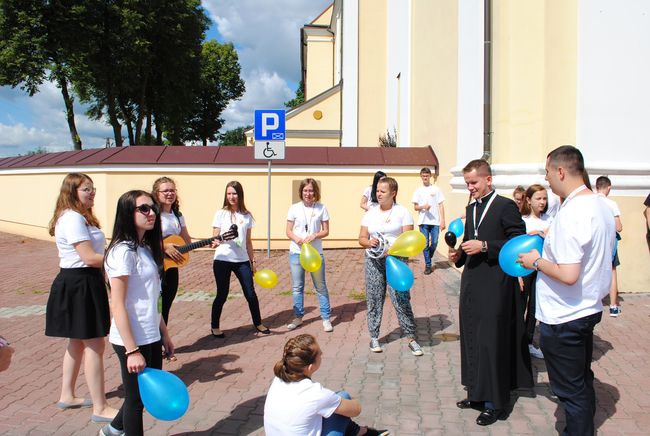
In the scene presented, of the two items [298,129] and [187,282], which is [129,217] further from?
[298,129]

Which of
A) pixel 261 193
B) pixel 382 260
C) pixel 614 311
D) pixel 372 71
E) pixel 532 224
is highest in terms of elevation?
pixel 372 71

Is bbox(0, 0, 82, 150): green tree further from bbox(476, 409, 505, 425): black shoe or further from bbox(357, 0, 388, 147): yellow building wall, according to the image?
bbox(476, 409, 505, 425): black shoe

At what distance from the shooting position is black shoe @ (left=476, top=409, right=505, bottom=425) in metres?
3.78

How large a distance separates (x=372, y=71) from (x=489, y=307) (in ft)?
65.5

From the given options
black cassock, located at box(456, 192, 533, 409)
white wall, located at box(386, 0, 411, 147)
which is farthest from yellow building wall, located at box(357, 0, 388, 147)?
black cassock, located at box(456, 192, 533, 409)

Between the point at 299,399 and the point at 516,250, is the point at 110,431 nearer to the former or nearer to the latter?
the point at 299,399

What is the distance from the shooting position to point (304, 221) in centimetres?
632

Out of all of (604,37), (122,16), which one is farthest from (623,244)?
(122,16)

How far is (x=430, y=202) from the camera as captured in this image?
30.7 ft

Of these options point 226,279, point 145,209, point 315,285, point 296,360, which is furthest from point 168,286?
point 296,360

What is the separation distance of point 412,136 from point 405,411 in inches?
458

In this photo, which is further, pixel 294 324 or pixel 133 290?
pixel 294 324

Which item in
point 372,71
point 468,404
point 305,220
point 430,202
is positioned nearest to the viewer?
point 468,404

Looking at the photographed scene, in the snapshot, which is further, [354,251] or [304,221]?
[354,251]
